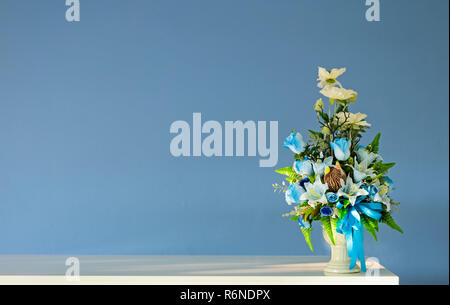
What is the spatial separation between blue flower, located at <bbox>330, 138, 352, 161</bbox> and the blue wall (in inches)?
77.6

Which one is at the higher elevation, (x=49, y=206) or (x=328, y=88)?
(x=328, y=88)

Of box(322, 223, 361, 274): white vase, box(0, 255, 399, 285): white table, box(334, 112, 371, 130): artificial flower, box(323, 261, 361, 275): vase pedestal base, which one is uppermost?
box(334, 112, 371, 130): artificial flower

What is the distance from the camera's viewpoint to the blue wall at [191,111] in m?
3.61

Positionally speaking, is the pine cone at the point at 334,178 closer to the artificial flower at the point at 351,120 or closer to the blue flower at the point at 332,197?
the blue flower at the point at 332,197

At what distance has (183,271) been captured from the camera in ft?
Result: 5.54

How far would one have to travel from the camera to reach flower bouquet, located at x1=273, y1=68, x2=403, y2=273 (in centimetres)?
158

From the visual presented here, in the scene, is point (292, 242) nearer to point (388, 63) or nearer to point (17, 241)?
point (388, 63)

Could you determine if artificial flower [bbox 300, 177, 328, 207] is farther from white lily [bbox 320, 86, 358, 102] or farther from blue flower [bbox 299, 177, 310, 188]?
white lily [bbox 320, 86, 358, 102]

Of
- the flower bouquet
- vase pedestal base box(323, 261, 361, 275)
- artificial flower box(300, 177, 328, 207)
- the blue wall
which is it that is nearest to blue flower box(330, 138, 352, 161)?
the flower bouquet

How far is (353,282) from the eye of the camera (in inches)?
60.9

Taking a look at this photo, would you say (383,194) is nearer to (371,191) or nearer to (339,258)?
(371,191)

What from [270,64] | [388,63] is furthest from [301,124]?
[388,63]

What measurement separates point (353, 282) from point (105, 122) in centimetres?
250

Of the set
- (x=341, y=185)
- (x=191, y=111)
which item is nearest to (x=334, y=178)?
(x=341, y=185)
